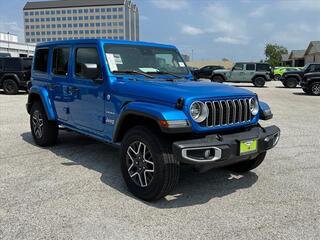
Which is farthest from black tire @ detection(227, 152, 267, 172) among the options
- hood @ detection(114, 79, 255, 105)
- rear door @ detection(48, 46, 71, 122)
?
rear door @ detection(48, 46, 71, 122)

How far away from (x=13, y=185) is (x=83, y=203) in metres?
1.19

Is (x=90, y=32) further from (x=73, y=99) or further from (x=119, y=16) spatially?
(x=73, y=99)

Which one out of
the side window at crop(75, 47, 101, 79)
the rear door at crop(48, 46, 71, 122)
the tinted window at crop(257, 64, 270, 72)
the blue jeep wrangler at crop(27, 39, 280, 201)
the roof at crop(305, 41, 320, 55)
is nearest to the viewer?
the blue jeep wrangler at crop(27, 39, 280, 201)

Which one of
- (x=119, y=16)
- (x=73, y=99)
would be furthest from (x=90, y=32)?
(x=73, y=99)

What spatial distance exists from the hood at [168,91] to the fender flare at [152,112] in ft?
0.34

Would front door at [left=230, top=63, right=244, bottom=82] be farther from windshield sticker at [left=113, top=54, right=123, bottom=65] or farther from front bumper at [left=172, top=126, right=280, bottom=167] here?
front bumper at [left=172, top=126, right=280, bottom=167]

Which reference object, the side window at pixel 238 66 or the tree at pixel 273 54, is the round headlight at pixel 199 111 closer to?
the side window at pixel 238 66

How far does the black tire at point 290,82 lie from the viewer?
87.2 ft

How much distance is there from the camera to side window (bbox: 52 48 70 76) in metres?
6.12

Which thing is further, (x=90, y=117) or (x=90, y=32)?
(x=90, y=32)

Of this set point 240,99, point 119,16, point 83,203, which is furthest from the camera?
point 119,16

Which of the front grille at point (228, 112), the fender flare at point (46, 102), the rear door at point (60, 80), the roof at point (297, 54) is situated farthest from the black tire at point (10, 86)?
the roof at point (297, 54)

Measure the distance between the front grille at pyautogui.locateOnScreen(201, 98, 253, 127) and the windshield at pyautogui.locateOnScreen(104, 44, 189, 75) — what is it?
1467 millimetres

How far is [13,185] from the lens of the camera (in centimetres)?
495
